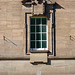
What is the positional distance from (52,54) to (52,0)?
12.7ft

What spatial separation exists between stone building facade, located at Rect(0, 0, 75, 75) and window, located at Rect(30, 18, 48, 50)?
33cm

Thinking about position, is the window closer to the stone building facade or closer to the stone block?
the stone building facade

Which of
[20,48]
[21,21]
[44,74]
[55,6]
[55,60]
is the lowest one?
[44,74]

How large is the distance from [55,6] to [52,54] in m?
3.46

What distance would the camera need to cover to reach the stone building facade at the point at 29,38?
Answer: 11.8 m

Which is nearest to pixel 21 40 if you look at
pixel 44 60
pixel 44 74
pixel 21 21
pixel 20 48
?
pixel 20 48

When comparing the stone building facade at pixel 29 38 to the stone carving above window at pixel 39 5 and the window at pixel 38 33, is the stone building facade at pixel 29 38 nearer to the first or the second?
the stone carving above window at pixel 39 5

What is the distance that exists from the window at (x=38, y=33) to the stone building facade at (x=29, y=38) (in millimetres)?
332

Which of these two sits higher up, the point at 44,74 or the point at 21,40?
the point at 21,40

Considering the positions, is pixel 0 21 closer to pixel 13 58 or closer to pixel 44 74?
pixel 13 58

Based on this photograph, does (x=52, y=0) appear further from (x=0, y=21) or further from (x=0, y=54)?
(x=0, y=54)

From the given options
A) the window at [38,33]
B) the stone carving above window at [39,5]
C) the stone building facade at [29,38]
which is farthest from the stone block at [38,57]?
the stone carving above window at [39,5]

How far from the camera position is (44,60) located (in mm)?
11672

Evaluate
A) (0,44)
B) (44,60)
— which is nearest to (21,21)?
(0,44)
